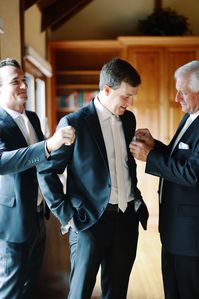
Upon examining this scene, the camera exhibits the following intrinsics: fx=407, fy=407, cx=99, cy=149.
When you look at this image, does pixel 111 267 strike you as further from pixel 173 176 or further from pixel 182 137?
pixel 182 137

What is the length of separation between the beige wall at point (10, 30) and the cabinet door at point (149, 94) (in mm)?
2028

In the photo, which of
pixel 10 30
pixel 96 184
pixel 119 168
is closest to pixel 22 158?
pixel 96 184

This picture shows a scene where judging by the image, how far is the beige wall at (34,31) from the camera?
4491mm

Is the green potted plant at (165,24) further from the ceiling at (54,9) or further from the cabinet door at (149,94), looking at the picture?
the ceiling at (54,9)

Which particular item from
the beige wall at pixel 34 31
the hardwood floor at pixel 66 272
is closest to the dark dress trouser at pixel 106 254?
the hardwood floor at pixel 66 272

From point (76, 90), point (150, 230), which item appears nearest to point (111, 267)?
point (150, 230)

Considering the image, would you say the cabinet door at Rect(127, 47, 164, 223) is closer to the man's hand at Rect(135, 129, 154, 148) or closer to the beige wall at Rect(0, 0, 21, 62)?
the beige wall at Rect(0, 0, 21, 62)

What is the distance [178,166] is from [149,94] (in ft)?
12.5

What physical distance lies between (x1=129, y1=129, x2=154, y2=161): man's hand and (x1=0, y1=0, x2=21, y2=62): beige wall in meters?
1.74

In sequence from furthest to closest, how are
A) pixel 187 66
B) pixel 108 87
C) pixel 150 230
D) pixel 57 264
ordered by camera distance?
pixel 150 230, pixel 57 264, pixel 187 66, pixel 108 87

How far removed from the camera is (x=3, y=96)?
2080mm

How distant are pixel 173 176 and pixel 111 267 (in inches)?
21.1

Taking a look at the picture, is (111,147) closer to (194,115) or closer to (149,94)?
(194,115)

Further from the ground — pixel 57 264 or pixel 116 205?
pixel 116 205
